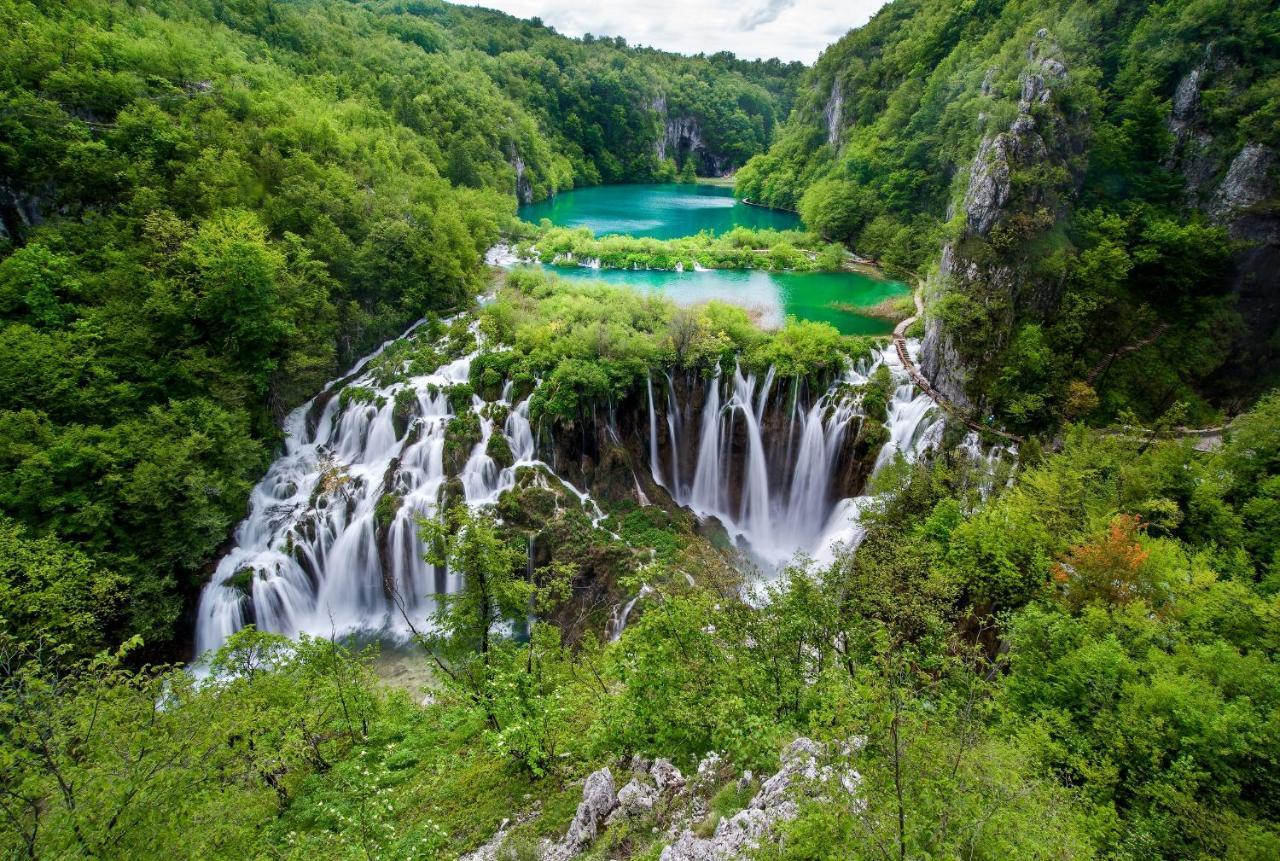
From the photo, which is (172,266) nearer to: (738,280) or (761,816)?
(761,816)

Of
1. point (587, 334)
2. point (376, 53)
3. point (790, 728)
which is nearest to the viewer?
point (790, 728)

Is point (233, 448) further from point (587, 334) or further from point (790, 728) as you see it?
point (790, 728)

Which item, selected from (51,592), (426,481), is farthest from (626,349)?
(51,592)

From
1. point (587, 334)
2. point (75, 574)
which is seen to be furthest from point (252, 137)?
point (75, 574)

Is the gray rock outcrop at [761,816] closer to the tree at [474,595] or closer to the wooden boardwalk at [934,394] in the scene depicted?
the tree at [474,595]

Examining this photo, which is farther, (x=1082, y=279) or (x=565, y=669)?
(x=1082, y=279)

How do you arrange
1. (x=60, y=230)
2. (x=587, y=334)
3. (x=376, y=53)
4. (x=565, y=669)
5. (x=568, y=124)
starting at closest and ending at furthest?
(x=565, y=669)
(x=60, y=230)
(x=587, y=334)
(x=376, y=53)
(x=568, y=124)
